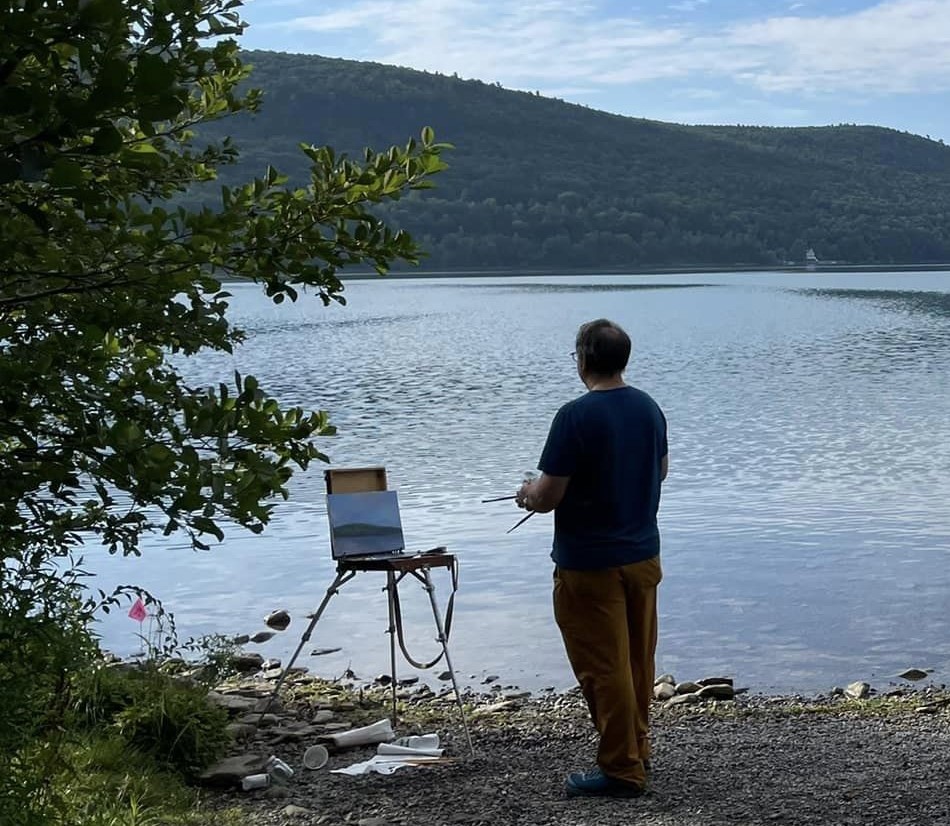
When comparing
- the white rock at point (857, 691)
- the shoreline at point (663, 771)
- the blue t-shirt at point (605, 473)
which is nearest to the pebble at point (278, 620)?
the shoreline at point (663, 771)

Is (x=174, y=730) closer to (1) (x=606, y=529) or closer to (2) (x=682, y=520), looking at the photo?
(1) (x=606, y=529)

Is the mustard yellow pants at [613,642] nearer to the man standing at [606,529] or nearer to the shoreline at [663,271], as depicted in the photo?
the man standing at [606,529]

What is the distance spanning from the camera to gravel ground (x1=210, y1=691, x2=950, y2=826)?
5.77 metres

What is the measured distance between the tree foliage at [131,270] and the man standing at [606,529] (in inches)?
57.1

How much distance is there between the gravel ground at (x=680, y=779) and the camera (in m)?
5.77

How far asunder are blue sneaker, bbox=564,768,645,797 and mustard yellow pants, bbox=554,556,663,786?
30mm

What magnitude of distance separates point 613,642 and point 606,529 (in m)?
0.46

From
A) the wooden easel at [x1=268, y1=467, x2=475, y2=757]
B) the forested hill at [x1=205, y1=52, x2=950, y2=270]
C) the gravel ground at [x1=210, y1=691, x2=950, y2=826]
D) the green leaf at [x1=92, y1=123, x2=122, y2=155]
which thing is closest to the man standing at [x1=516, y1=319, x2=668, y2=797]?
the gravel ground at [x1=210, y1=691, x2=950, y2=826]

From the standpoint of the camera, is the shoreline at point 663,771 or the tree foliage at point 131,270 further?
the shoreline at point 663,771

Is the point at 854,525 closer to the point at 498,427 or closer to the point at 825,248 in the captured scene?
the point at 498,427

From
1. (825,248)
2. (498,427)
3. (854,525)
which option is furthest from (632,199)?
(854,525)

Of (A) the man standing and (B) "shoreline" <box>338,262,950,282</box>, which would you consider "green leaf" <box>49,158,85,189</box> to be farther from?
(B) "shoreline" <box>338,262,950,282</box>

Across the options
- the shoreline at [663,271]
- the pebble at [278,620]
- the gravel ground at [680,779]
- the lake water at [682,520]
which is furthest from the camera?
the shoreline at [663,271]

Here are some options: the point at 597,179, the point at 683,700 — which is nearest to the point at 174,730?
the point at 683,700
